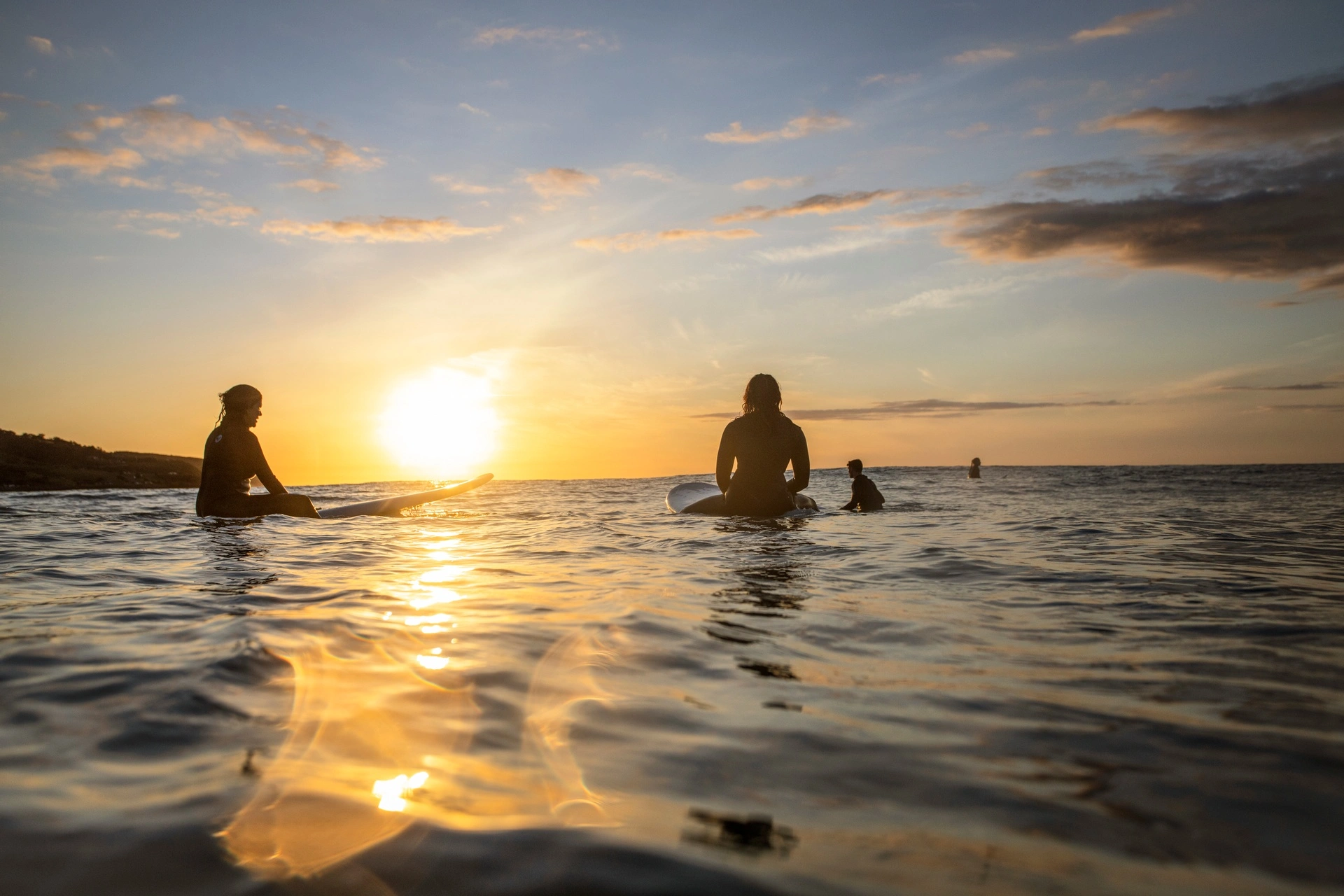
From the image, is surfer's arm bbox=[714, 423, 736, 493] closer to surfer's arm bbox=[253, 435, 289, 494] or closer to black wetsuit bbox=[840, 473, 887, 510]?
black wetsuit bbox=[840, 473, 887, 510]

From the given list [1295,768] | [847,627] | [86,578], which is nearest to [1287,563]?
[847,627]

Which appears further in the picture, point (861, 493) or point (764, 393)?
point (861, 493)

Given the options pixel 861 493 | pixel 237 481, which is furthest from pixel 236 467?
pixel 861 493

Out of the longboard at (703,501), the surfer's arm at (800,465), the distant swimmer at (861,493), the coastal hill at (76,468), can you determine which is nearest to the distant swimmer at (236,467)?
the longboard at (703,501)

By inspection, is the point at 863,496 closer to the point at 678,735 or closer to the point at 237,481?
the point at 237,481

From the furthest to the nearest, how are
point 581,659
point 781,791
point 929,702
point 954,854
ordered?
1. point 581,659
2. point 929,702
3. point 781,791
4. point 954,854

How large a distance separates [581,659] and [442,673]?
0.57m

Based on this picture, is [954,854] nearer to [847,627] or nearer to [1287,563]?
[847,627]

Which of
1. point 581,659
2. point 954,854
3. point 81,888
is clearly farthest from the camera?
point 581,659

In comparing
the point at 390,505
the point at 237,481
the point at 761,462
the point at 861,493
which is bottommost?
the point at 390,505

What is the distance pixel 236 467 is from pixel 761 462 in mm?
7019

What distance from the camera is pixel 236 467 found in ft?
29.2

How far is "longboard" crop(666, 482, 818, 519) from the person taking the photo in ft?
34.4

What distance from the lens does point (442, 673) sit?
2617mm
